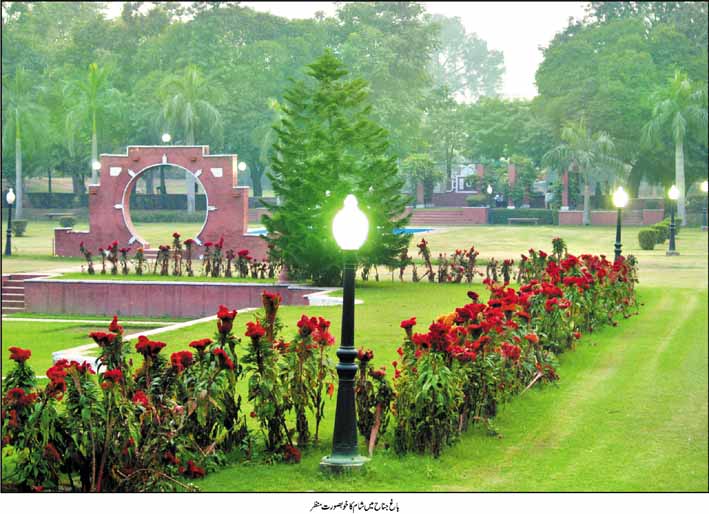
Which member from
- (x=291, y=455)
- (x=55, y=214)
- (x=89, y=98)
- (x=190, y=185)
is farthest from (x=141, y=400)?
(x=190, y=185)

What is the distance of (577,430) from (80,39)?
34.2 feet

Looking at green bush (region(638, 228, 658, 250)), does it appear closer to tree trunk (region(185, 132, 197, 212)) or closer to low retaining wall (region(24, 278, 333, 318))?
low retaining wall (region(24, 278, 333, 318))

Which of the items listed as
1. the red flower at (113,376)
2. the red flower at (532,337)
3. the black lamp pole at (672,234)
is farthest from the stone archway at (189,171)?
the red flower at (113,376)

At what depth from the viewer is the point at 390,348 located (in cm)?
1257

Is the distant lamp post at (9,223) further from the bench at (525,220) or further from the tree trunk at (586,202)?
the tree trunk at (586,202)

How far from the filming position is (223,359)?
809 centimetres

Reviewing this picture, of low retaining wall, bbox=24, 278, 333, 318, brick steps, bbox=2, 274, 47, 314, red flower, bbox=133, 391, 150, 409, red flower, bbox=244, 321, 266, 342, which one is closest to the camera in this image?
red flower, bbox=133, 391, 150, 409

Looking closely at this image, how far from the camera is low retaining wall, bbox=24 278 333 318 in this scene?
63.9ft

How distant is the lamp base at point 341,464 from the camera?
7.84 meters

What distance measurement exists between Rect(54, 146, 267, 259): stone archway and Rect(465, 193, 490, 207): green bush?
25.5 ft

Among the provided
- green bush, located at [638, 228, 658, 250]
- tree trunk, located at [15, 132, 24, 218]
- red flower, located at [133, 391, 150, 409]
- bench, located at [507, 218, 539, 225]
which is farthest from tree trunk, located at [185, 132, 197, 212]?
red flower, located at [133, 391, 150, 409]

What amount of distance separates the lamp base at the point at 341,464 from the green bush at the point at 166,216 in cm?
1962

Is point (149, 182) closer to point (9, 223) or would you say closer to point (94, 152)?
point (94, 152)
